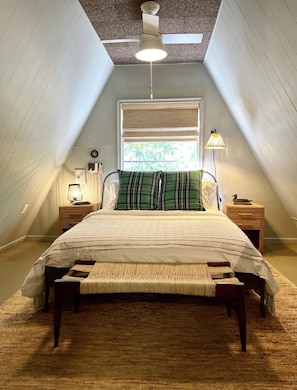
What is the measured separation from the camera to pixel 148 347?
1.80 metres

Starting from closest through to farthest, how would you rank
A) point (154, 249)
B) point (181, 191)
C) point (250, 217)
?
point (154, 249), point (181, 191), point (250, 217)

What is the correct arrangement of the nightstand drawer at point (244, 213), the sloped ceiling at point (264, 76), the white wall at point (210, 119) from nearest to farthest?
the sloped ceiling at point (264, 76) < the nightstand drawer at point (244, 213) < the white wall at point (210, 119)

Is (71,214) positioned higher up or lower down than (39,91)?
lower down

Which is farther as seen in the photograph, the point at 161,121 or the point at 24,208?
the point at 161,121

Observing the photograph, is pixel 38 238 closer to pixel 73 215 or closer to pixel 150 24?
pixel 73 215

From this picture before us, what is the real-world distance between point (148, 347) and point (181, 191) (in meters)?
1.94

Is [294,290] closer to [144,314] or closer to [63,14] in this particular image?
[144,314]

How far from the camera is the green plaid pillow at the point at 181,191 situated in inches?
131

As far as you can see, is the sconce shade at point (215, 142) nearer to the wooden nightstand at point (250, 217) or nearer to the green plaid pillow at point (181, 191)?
the green plaid pillow at point (181, 191)

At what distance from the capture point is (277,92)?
2.42 metres

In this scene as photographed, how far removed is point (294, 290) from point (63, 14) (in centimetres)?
308

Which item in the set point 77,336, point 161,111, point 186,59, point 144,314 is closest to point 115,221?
point 144,314

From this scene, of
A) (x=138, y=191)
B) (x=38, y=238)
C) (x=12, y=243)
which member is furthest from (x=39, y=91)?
(x=38, y=238)

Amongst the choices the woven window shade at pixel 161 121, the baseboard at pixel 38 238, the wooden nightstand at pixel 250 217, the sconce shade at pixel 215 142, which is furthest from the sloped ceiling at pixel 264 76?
the baseboard at pixel 38 238
